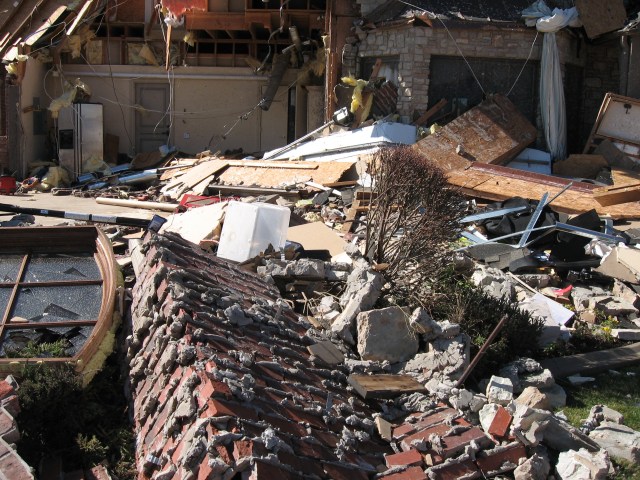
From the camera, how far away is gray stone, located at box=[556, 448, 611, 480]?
596 cm

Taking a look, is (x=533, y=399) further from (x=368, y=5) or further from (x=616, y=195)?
(x=368, y=5)

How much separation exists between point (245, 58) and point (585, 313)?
1455cm

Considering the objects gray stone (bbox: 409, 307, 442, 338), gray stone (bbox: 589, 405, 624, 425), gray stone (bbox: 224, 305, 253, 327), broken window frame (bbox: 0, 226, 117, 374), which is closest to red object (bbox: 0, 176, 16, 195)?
broken window frame (bbox: 0, 226, 117, 374)

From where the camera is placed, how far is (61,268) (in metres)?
7.67

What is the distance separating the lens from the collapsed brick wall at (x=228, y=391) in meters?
4.85

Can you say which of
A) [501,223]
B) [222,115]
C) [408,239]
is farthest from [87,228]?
[222,115]

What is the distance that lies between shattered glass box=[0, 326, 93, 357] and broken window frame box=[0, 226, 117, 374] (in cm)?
3

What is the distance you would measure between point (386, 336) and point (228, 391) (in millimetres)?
2628

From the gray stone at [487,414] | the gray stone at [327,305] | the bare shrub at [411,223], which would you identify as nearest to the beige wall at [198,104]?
the bare shrub at [411,223]

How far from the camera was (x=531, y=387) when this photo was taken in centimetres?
706

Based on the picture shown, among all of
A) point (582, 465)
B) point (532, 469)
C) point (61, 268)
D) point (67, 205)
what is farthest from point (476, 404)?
point (67, 205)

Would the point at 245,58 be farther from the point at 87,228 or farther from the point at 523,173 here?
the point at 87,228

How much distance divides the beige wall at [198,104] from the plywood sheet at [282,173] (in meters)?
4.83

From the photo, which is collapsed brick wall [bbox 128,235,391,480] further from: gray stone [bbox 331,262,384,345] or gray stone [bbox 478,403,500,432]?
gray stone [bbox 478,403,500,432]
